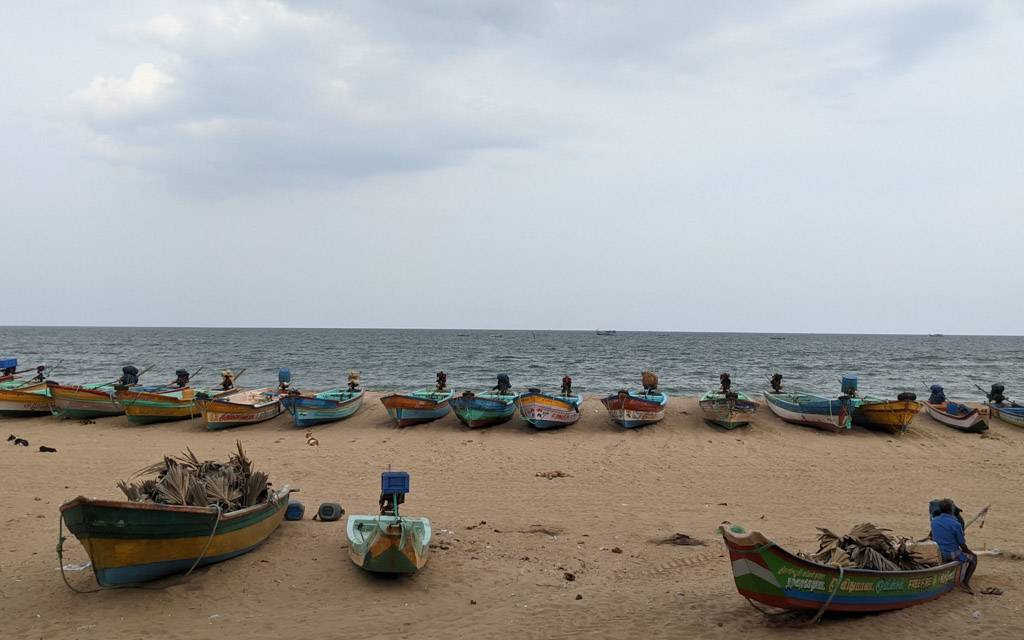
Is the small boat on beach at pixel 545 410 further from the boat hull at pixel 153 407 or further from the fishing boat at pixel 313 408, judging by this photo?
the boat hull at pixel 153 407

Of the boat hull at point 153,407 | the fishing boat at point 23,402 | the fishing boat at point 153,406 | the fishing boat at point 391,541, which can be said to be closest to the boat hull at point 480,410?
the fishing boat at point 153,406

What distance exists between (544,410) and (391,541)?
12.5 m

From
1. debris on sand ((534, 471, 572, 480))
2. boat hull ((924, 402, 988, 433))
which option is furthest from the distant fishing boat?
boat hull ((924, 402, 988, 433))

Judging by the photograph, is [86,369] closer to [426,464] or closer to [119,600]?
[426,464]

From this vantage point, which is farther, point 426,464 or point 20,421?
point 20,421

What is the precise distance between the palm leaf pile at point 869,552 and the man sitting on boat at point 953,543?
438mm

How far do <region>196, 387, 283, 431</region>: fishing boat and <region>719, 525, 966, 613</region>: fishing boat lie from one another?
18.0 m

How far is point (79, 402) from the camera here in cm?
2272

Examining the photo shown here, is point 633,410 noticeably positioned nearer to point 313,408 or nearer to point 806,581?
point 313,408

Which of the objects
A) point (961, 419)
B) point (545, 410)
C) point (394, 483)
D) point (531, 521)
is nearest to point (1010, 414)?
point (961, 419)

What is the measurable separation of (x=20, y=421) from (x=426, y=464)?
52.0ft

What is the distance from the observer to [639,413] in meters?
20.9

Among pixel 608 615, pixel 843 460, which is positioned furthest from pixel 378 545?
pixel 843 460

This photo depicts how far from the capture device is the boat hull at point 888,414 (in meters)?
20.1
